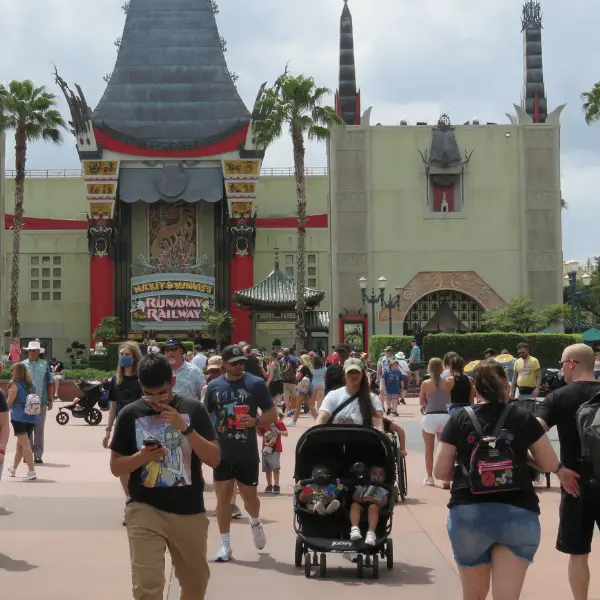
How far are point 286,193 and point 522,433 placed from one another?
58.9 m

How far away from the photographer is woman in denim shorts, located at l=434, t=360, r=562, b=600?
627 cm

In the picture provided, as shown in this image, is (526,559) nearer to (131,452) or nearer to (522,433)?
(522,433)

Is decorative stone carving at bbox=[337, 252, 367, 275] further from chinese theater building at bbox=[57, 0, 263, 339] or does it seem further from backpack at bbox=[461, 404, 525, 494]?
backpack at bbox=[461, 404, 525, 494]

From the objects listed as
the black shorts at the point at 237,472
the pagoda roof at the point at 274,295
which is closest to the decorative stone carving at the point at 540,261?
the pagoda roof at the point at 274,295

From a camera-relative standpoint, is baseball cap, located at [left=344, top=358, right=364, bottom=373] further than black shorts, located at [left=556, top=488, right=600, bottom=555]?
Yes

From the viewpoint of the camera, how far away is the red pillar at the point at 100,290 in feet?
195

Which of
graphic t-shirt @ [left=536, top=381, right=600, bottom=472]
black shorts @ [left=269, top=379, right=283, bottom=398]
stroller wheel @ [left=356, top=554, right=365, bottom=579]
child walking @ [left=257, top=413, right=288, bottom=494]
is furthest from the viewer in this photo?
black shorts @ [left=269, top=379, right=283, bottom=398]

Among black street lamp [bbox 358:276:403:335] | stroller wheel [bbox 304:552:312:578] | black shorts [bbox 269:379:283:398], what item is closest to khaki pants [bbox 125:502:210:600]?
stroller wheel [bbox 304:552:312:578]

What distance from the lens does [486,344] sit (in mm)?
42312

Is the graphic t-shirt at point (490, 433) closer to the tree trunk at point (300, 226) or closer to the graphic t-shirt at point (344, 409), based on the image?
the graphic t-shirt at point (344, 409)

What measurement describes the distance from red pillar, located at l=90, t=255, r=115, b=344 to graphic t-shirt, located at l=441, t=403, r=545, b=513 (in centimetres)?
5375

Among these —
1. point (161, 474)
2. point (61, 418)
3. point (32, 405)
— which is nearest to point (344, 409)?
point (161, 474)

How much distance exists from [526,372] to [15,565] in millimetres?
10281

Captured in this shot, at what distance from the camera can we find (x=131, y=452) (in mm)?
6363
